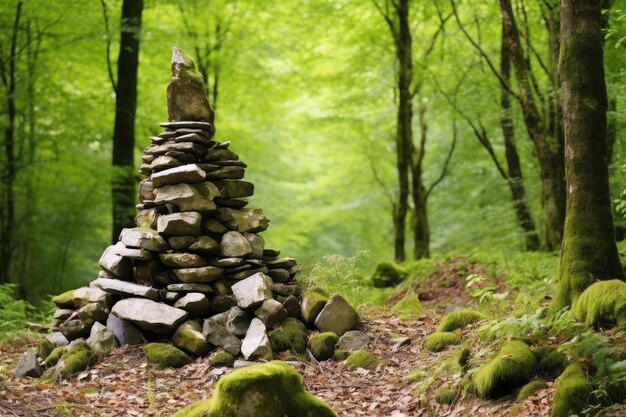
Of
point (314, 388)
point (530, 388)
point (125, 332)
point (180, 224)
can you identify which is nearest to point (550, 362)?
point (530, 388)

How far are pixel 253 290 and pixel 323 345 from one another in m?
1.10

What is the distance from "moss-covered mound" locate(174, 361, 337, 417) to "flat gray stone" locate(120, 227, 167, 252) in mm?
3208

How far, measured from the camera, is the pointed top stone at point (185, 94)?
8.03 m

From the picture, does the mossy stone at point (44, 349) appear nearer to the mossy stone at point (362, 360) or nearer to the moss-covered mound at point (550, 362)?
the mossy stone at point (362, 360)

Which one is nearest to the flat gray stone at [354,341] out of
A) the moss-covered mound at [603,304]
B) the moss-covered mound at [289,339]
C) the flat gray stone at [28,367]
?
the moss-covered mound at [289,339]

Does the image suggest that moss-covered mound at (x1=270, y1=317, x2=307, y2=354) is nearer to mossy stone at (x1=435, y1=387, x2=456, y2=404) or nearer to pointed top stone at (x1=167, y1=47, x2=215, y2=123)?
mossy stone at (x1=435, y1=387, x2=456, y2=404)

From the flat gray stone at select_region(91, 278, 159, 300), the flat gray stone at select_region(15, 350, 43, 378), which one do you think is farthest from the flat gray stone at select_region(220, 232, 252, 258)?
the flat gray stone at select_region(15, 350, 43, 378)

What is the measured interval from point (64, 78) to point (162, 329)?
1097cm

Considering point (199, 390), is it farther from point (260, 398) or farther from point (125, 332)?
point (260, 398)

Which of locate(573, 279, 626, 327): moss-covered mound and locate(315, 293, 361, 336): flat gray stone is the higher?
locate(573, 279, 626, 327): moss-covered mound

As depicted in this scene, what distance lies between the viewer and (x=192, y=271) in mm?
7301

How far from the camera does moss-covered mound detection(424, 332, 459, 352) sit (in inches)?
255

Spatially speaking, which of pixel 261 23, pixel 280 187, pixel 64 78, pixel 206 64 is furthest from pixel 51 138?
pixel 280 187

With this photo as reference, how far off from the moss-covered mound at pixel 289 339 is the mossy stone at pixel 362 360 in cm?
64
